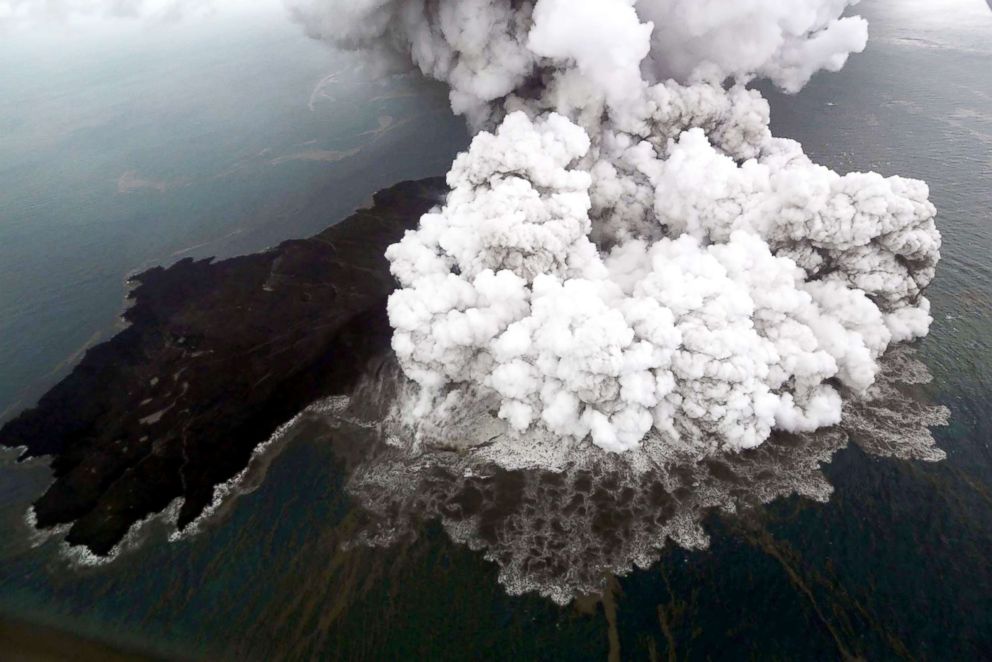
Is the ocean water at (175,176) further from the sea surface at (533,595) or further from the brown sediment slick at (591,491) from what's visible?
the brown sediment slick at (591,491)

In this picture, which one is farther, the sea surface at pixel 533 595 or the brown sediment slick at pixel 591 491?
the brown sediment slick at pixel 591 491

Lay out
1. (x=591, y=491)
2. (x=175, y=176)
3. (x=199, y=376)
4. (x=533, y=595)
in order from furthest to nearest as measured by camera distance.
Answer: (x=175, y=176) < (x=199, y=376) < (x=591, y=491) < (x=533, y=595)

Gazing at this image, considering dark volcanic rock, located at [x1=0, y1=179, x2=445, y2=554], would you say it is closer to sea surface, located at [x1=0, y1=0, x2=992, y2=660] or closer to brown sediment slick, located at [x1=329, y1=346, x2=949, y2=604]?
sea surface, located at [x1=0, y1=0, x2=992, y2=660]

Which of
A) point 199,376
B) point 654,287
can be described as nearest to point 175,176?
point 199,376

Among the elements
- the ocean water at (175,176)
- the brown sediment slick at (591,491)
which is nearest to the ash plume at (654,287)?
the brown sediment slick at (591,491)

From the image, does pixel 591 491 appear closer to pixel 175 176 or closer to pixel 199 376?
pixel 199 376

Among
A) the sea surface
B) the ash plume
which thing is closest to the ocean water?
the sea surface

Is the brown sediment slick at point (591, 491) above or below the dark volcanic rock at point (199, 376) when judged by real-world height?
below
